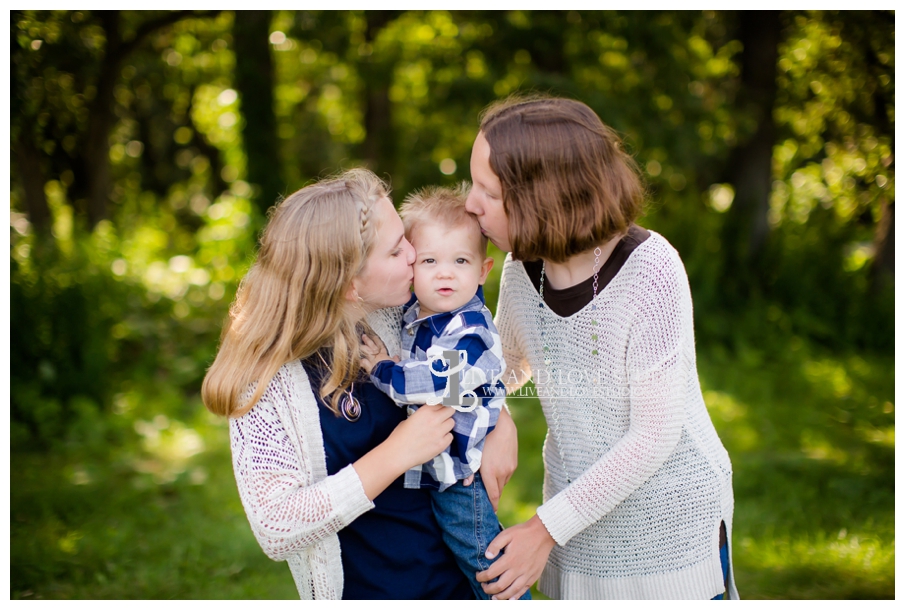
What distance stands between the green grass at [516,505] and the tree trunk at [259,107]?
2.80 meters

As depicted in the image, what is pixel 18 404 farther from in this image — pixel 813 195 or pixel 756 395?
pixel 813 195

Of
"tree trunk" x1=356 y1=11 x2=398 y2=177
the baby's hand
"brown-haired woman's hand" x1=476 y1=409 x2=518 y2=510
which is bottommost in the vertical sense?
"brown-haired woman's hand" x1=476 y1=409 x2=518 y2=510

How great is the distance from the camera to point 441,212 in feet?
6.17

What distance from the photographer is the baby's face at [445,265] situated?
183 centimetres

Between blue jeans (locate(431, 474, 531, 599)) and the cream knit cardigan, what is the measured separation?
0.23 meters

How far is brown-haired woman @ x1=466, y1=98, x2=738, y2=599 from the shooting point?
5.59 feet

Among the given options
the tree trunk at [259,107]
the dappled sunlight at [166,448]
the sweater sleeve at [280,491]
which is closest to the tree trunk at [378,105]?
the tree trunk at [259,107]

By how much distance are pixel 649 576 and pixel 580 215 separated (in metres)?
0.95

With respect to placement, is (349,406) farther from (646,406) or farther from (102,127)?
(102,127)

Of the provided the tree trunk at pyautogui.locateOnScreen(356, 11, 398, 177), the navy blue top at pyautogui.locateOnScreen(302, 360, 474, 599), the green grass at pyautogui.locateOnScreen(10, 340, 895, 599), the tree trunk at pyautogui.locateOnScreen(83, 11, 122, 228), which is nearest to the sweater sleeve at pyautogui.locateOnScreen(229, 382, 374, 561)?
the navy blue top at pyautogui.locateOnScreen(302, 360, 474, 599)

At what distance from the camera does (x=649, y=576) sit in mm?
1884

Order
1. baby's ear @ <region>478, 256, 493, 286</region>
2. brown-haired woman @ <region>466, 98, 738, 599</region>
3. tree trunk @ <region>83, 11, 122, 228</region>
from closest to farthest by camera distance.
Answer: brown-haired woman @ <region>466, 98, 738, 599</region> → baby's ear @ <region>478, 256, 493, 286</region> → tree trunk @ <region>83, 11, 122, 228</region>

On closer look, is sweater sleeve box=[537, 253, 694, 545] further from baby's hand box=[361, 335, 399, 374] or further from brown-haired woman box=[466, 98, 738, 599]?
baby's hand box=[361, 335, 399, 374]

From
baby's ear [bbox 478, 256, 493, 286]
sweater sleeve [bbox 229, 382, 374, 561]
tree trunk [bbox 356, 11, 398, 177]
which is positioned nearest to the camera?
sweater sleeve [bbox 229, 382, 374, 561]
